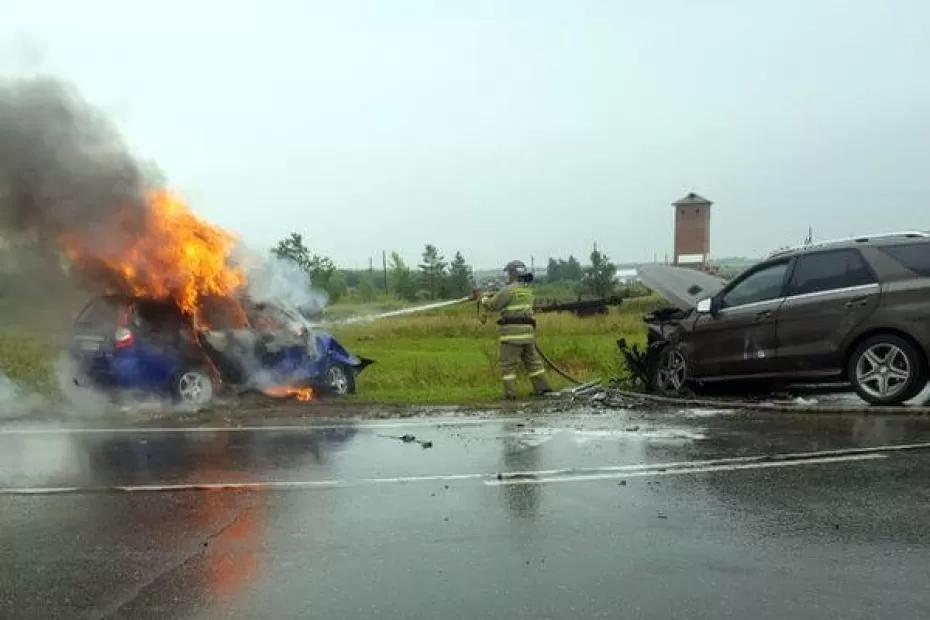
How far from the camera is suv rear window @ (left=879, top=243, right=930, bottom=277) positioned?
28.0 ft

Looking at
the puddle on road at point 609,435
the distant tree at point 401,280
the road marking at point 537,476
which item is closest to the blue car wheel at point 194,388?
the road marking at point 537,476

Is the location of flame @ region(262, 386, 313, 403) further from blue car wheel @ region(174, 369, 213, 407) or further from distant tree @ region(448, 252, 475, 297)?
distant tree @ region(448, 252, 475, 297)

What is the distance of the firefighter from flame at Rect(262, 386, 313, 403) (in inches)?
109

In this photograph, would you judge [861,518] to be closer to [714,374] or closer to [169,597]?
[169,597]

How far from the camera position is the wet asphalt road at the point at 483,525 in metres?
3.99

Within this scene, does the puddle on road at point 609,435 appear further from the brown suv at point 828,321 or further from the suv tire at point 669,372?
the suv tire at point 669,372

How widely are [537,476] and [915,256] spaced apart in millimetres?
4975

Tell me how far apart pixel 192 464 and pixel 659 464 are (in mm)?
3998

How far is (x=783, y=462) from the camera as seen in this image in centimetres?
662

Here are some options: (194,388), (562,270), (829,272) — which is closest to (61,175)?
(194,388)

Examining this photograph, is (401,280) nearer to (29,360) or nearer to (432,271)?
(432,271)

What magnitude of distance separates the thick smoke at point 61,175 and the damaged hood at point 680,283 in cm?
716

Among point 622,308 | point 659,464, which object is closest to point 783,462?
point 659,464

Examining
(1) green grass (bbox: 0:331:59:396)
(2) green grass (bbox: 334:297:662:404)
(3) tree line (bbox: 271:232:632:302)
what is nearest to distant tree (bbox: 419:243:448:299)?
(3) tree line (bbox: 271:232:632:302)
